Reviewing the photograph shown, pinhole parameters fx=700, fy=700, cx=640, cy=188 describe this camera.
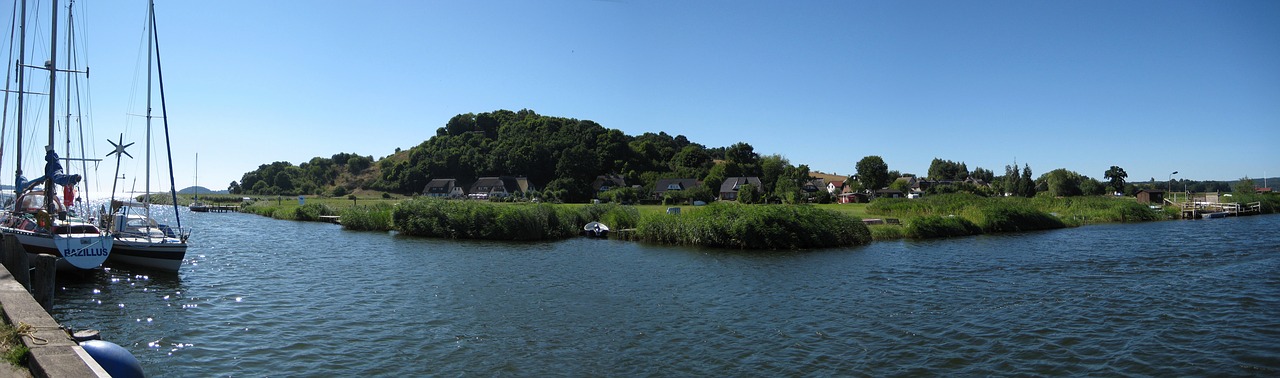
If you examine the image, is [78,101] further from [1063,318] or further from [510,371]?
[1063,318]

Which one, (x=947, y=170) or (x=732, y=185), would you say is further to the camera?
(x=947, y=170)

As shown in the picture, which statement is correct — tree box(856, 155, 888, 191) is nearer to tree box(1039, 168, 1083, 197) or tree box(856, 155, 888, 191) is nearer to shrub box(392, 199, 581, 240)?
tree box(1039, 168, 1083, 197)

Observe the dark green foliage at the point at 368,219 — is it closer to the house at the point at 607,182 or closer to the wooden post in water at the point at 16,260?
the wooden post in water at the point at 16,260

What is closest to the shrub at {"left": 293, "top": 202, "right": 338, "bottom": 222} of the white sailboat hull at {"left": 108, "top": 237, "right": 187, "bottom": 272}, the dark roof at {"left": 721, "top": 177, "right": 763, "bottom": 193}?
the white sailboat hull at {"left": 108, "top": 237, "right": 187, "bottom": 272}

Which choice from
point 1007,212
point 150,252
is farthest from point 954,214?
point 150,252

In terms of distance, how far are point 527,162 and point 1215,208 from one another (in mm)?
94733

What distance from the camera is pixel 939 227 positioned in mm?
42219

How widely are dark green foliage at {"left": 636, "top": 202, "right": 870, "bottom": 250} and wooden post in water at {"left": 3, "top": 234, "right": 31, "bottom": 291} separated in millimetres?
26759

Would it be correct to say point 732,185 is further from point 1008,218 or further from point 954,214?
point 1008,218

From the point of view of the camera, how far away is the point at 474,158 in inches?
5138

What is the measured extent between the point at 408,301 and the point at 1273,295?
25593 millimetres

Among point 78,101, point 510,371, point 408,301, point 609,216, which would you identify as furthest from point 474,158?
point 510,371

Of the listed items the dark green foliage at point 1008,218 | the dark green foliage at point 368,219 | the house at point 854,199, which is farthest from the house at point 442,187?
the dark green foliage at point 1008,218

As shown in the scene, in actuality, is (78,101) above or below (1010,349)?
above
